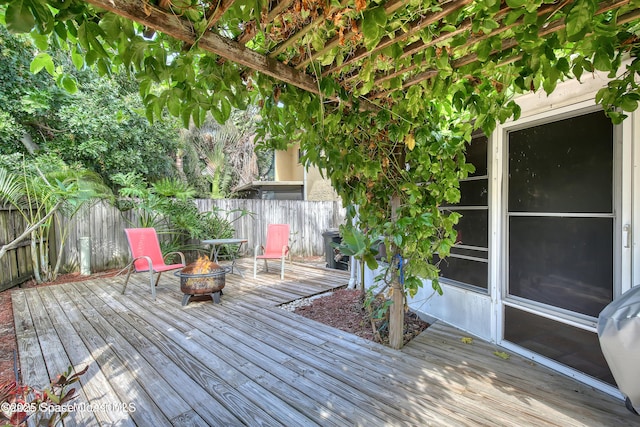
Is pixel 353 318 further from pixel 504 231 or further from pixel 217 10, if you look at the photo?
pixel 217 10

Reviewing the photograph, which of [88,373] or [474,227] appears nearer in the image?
[88,373]

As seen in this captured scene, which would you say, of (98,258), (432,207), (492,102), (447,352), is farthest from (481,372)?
(98,258)

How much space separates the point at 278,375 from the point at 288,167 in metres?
10.8

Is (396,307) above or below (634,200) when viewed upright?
below

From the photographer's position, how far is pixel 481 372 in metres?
2.13

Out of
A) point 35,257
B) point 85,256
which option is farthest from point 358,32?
point 85,256

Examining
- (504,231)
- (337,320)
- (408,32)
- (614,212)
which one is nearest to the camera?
(408,32)

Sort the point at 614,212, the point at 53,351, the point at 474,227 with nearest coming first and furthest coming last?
the point at 614,212, the point at 53,351, the point at 474,227

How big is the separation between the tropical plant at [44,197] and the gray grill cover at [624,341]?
4.99m

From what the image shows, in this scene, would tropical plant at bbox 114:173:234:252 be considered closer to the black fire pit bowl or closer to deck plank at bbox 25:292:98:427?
deck plank at bbox 25:292:98:427

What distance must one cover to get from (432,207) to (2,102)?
899 cm

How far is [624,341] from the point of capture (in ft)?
4.64

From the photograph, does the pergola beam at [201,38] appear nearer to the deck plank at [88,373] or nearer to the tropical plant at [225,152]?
the deck plank at [88,373]

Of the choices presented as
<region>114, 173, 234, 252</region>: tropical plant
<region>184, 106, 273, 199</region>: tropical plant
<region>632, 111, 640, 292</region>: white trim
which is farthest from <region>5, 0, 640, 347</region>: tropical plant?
<region>184, 106, 273, 199</region>: tropical plant
